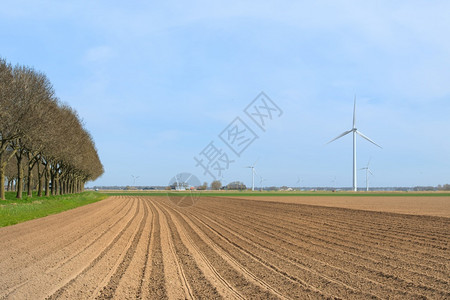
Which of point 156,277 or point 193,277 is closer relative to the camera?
point 156,277

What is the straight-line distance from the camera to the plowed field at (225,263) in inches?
428

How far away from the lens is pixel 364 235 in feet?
75.4

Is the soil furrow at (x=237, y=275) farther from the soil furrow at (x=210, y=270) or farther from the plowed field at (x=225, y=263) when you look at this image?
the soil furrow at (x=210, y=270)

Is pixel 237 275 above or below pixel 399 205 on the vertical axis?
below

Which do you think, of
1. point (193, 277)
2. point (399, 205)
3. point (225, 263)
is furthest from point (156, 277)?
point (399, 205)

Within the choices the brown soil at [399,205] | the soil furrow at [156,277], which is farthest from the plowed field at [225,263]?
the brown soil at [399,205]

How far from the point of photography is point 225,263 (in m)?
15.2

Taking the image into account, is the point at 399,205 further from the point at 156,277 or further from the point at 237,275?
the point at 156,277

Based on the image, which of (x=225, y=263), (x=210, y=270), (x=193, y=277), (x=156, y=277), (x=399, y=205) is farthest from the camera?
(x=399, y=205)

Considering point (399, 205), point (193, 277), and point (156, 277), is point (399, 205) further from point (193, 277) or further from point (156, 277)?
point (156, 277)

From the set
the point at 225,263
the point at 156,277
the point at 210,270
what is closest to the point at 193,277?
the point at 156,277

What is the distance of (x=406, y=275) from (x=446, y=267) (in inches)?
82.3

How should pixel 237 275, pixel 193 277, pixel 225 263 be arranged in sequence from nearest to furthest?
1. pixel 193 277
2. pixel 237 275
3. pixel 225 263

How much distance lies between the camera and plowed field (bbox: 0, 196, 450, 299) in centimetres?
1087
